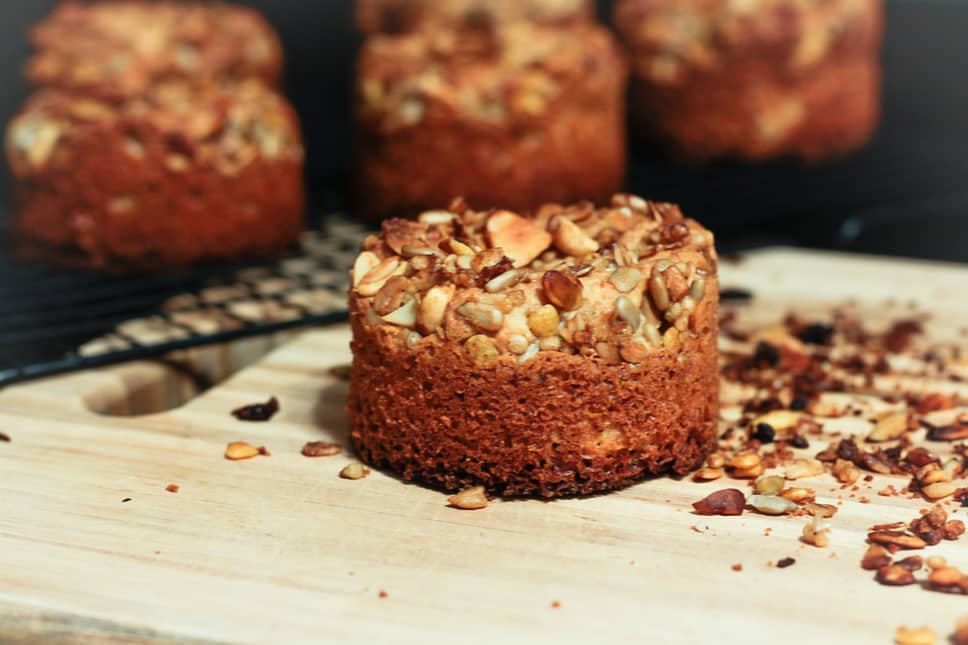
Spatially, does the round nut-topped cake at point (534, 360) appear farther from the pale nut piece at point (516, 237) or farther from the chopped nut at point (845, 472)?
the chopped nut at point (845, 472)

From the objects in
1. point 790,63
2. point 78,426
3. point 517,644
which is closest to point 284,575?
point 517,644

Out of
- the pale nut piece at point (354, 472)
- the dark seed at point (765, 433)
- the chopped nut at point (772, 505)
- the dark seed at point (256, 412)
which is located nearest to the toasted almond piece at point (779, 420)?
the dark seed at point (765, 433)

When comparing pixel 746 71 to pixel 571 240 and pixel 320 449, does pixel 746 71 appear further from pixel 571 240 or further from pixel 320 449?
pixel 320 449

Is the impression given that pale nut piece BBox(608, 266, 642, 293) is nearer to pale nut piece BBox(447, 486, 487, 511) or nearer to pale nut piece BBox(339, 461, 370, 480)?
pale nut piece BBox(447, 486, 487, 511)

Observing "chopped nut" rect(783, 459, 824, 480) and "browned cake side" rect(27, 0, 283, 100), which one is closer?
"chopped nut" rect(783, 459, 824, 480)

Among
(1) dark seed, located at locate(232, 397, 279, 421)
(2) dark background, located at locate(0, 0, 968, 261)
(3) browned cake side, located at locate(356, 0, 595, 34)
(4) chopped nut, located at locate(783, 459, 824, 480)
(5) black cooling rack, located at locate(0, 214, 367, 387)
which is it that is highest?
(3) browned cake side, located at locate(356, 0, 595, 34)

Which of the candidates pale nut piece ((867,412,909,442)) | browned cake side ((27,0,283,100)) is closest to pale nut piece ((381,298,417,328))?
pale nut piece ((867,412,909,442))

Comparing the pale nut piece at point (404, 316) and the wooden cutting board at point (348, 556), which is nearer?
the wooden cutting board at point (348, 556)

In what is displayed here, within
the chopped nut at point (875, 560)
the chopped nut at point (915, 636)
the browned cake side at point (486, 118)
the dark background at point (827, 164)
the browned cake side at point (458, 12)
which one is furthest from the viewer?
the dark background at point (827, 164)
